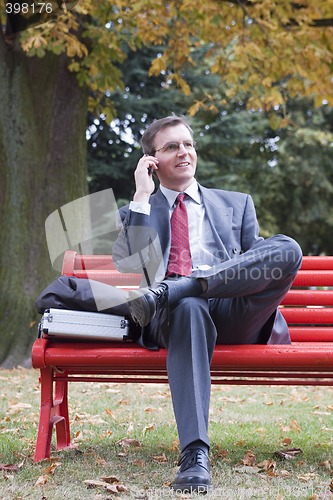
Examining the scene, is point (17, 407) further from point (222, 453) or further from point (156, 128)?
point (156, 128)

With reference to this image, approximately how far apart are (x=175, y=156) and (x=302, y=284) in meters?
0.95

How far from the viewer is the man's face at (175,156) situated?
4098 millimetres

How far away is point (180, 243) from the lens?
3.95m

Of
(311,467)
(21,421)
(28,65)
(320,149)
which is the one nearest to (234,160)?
(320,149)

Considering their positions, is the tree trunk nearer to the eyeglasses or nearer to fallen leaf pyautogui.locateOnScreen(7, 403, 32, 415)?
fallen leaf pyautogui.locateOnScreen(7, 403, 32, 415)

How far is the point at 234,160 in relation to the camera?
17.1m

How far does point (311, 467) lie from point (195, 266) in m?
1.10

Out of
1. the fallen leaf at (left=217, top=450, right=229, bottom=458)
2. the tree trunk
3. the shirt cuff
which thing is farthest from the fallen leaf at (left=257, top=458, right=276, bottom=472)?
the tree trunk

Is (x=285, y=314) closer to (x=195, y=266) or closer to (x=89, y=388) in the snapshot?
(x=195, y=266)

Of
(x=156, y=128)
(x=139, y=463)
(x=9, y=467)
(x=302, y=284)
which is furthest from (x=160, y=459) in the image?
(x=156, y=128)

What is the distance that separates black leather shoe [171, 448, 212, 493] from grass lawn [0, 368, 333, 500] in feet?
0.17

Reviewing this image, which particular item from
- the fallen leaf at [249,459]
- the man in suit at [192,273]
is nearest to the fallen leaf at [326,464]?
the fallen leaf at [249,459]

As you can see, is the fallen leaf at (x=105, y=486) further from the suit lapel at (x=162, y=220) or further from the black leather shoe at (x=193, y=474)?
the suit lapel at (x=162, y=220)

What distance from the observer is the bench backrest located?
4023mm
